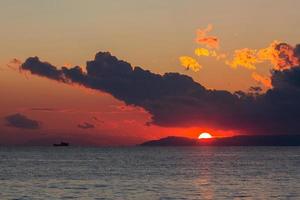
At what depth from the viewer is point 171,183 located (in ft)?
363

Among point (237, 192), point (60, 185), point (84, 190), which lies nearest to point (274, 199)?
point (237, 192)

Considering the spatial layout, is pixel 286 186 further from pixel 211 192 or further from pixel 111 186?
pixel 111 186

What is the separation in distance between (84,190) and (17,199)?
47.7 feet

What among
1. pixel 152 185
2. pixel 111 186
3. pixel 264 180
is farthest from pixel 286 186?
pixel 111 186

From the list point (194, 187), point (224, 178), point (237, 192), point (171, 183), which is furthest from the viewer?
point (224, 178)

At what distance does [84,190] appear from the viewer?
315ft

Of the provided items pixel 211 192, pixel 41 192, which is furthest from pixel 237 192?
pixel 41 192

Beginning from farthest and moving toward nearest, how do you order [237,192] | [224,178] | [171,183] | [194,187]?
[224,178] → [171,183] → [194,187] → [237,192]

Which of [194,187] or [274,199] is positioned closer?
[274,199]

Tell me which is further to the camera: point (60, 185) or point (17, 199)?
point (60, 185)

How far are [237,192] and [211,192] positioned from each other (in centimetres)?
376

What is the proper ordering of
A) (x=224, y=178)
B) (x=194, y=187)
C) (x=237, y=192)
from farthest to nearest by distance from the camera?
1. (x=224, y=178)
2. (x=194, y=187)
3. (x=237, y=192)

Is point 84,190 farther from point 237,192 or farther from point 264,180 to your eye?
point 264,180

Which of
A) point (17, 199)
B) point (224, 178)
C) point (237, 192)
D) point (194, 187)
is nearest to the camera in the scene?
point (17, 199)
